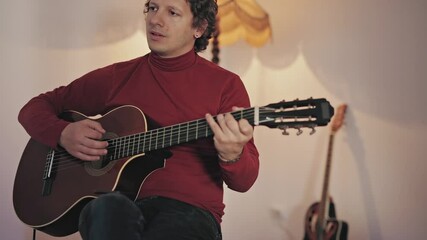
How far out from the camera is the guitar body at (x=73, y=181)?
1.08 metres

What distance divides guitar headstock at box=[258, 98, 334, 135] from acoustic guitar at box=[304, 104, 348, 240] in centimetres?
74

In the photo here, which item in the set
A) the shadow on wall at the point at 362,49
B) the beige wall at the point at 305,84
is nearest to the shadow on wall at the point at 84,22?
the beige wall at the point at 305,84

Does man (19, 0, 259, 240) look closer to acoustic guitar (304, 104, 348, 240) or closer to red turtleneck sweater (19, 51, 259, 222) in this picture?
red turtleneck sweater (19, 51, 259, 222)

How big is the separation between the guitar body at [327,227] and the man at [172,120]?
0.62 m

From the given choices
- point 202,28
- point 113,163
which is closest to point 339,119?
point 202,28

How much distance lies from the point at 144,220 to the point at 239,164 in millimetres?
238

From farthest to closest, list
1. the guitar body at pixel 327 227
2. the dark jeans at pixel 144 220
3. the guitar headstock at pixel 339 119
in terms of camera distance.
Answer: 1. the guitar headstock at pixel 339 119
2. the guitar body at pixel 327 227
3. the dark jeans at pixel 144 220

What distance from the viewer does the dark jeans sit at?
0.88 m

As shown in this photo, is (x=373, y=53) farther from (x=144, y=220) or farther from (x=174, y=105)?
(x=144, y=220)

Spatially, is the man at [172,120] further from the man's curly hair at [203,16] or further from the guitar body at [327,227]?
the guitar body at [327,227]

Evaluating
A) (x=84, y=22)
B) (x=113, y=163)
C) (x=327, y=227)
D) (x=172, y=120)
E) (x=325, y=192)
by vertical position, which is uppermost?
(x=84, y=22)

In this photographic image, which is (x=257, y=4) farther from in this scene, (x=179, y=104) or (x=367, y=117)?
(x=179, y=104)

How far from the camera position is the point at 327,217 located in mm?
1635

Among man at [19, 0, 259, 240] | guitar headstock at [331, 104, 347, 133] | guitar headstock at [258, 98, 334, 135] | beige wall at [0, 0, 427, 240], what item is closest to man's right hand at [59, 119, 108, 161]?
man at [19, 0, 259, 240]
